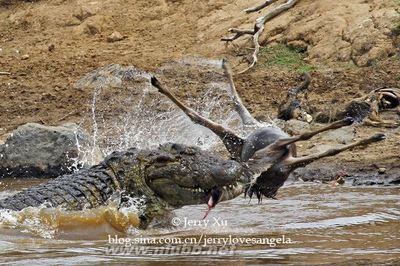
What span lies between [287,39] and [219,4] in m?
2.06

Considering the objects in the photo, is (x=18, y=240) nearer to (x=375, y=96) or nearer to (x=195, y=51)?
(x=375, y=96)

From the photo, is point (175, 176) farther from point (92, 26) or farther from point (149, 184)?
point (92, 26)

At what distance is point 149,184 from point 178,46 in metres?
8.23

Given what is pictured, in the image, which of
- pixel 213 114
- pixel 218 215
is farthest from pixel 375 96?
pixel 218 215

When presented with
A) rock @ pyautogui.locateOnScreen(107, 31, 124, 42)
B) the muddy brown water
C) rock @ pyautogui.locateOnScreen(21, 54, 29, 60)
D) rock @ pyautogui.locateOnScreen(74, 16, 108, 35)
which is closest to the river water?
the muddy brown water

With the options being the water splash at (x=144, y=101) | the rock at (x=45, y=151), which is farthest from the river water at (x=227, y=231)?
the water splash at (x=144, y=101)

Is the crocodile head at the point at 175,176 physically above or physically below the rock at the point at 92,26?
above

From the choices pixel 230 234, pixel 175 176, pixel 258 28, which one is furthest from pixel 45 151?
pixel 258 28

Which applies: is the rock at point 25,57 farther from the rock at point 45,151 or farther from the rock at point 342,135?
the rock at point 342,135

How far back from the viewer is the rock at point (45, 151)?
10.6 m

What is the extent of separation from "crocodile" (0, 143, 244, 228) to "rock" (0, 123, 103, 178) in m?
3.31

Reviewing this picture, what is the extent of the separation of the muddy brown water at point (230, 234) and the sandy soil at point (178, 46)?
7.59 feet

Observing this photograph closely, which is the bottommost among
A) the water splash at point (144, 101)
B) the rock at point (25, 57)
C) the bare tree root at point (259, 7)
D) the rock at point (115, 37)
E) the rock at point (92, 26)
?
the water splash at point (144, 101)

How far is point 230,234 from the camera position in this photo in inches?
261
